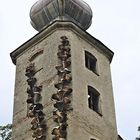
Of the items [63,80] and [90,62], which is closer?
[63,80]

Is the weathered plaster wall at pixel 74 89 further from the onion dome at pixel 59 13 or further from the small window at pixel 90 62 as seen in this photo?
the onion dome at pixel 59 13

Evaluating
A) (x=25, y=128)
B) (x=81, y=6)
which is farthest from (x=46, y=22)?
(x=25, y=128)

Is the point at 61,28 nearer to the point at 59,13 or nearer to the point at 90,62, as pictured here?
the point at 59,13

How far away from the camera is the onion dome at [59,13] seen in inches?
898

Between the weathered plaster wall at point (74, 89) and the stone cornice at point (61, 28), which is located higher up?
the stone cornice at point (61, 28)

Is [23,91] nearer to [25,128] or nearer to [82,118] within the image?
[25,128]

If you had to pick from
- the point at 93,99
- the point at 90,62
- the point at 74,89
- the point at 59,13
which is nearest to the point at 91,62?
the point at 90,62

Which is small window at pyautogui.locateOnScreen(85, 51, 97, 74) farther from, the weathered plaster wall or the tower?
the weathered plaster wall

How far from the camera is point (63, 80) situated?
1944 cm

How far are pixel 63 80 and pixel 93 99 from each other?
187cm

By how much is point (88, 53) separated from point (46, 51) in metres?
1.80

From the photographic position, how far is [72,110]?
18688mm

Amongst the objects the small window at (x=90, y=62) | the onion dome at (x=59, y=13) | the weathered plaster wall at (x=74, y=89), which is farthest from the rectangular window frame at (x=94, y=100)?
the onion dome at (x=59, y=13)

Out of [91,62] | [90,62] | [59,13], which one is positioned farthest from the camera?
[59,13]
